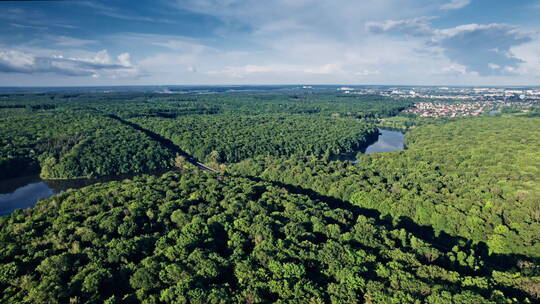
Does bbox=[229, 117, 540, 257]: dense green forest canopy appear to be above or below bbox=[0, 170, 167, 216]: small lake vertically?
above

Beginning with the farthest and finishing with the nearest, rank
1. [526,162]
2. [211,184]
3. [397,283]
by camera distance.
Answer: [526,162]
[211,184]
[397,283]

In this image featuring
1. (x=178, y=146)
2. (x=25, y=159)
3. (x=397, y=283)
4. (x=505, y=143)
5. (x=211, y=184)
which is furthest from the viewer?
(x=178, y=146)

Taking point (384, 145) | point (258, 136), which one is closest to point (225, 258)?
point (258, 136)

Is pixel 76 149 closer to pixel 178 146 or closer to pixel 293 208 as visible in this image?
pixel 178 146

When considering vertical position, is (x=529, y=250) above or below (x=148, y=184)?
below

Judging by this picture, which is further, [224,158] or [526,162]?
[224,158]

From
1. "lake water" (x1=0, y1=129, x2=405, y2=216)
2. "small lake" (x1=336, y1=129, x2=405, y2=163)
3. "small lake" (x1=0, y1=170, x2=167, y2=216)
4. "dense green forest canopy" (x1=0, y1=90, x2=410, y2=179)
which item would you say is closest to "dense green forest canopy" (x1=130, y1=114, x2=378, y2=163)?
"dense green forest canopy" (x1=0, y1=90, x2=410, y2=179)

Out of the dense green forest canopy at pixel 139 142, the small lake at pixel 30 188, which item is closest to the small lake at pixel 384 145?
the dense green forest canopy at pixel 139 142

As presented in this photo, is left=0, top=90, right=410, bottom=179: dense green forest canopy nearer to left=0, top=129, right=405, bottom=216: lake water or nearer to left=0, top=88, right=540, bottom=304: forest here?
left=0, top=88, right=540, bottom=304: forest

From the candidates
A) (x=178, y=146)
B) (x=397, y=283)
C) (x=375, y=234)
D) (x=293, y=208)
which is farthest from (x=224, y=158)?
(x=397, y=283)
